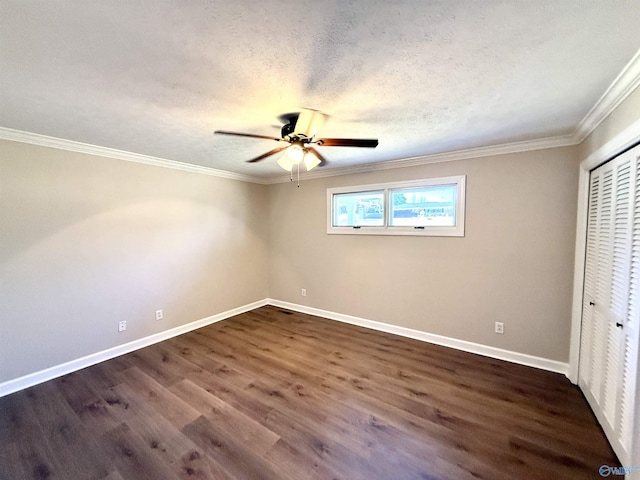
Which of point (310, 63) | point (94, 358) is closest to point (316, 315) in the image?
point (94, 358)

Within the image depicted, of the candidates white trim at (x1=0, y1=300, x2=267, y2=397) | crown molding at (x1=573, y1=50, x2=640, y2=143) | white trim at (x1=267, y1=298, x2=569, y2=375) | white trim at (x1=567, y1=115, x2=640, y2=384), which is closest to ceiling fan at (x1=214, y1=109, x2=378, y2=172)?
crown molding at (x1=573, y1=50, x2=640, y2=143)

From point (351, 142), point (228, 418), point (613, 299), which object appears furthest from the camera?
point (228, 418)

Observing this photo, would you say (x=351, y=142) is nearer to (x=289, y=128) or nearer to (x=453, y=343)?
(x=289, y=128)

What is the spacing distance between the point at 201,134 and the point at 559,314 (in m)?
3.94

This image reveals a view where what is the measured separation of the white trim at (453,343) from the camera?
2678 millimetres

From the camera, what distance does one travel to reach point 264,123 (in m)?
2.19

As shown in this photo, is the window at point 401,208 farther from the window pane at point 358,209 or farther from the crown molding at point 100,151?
the crown molding at point 100,151

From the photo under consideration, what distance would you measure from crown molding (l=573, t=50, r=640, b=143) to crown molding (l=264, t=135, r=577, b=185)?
0.91 feet

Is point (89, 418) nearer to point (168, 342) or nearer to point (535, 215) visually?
point (168, 342)

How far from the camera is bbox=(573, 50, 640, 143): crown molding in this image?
139 centimetres

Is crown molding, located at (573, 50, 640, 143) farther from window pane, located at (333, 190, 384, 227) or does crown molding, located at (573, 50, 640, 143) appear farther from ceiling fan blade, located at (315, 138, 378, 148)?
Result: window pane, located at (333, 190, 384, 227)

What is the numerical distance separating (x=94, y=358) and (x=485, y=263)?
4.49m

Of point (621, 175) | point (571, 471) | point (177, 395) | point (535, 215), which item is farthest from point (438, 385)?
point (177, 395)

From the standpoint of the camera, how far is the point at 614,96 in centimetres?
164
